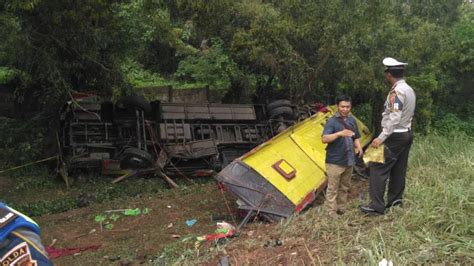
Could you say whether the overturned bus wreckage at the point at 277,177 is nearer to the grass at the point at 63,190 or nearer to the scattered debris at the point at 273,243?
the scattered debris at the point at 273,243

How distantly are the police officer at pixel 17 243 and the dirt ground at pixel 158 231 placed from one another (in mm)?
2894

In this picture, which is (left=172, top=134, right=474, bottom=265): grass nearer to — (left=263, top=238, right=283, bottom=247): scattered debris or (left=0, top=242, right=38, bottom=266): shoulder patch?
(left=263, top=238, right=283, bottom=247): scattered debris

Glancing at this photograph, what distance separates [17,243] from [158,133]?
9790 mm

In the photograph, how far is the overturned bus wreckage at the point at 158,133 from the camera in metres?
10.6

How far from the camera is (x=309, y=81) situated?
1247cm

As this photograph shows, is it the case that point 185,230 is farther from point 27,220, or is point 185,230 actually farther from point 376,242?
point 27,220

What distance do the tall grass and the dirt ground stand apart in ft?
0.89

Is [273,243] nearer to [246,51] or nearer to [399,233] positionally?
[399,233]

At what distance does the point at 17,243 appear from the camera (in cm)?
151

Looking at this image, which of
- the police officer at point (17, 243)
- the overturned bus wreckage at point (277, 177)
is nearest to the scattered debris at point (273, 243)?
the overturned bus wreckage at point (277, 177)

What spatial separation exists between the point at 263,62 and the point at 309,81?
1.42 meters

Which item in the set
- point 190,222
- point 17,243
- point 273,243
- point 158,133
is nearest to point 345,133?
point 273,243

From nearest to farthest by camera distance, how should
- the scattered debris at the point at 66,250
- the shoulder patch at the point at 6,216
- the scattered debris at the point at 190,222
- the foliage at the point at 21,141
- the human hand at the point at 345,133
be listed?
the shoulder patch at the point at 6,216 < the human hand at the point at 345,133 < the scattered debris at the point at 66,250 < the scattered debris at the point at 190,222 < the foliage at the point at 21,141

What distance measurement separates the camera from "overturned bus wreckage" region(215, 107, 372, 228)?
7.15 m
